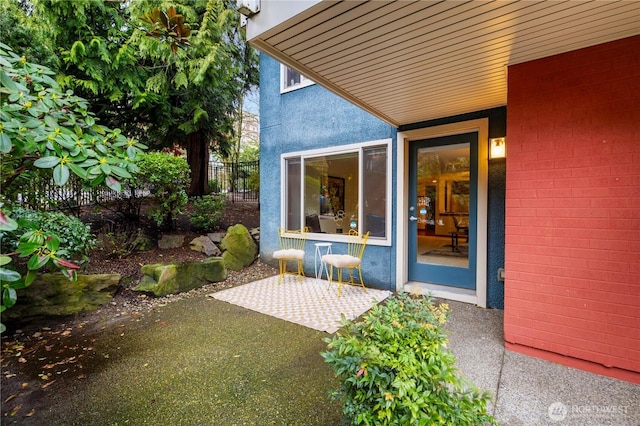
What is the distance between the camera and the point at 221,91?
21.9 ft

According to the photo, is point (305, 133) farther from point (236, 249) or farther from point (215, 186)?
point (215, 186)

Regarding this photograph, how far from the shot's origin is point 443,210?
427 centimetres

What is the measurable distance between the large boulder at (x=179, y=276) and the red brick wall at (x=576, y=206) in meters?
4.15

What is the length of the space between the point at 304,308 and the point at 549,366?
249cm

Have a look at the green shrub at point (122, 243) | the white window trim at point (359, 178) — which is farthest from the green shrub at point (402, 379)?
the green shrub at point (122, 243)

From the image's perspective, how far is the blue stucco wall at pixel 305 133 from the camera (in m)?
4.61

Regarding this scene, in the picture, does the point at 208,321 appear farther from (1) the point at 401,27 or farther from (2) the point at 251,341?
(1) the point at 401,27

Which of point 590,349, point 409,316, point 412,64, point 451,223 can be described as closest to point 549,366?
point 590,349

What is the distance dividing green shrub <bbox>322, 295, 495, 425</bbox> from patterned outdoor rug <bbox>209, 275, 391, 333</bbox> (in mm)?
1790

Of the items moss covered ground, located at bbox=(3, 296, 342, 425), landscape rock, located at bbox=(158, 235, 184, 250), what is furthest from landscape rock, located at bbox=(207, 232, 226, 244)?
moss covered ground, located at bbox=(3, 296, 342, 425)

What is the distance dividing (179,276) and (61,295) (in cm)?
135

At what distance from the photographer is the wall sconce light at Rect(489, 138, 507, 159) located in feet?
11.8

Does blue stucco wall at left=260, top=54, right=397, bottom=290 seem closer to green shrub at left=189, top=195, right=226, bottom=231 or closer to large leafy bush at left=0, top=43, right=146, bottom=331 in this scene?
green shrub at left=189, top=195, right=226, bottom=231

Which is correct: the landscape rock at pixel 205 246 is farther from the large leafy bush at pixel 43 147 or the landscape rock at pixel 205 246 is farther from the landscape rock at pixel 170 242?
the large leafy bush at pixel 43 147
